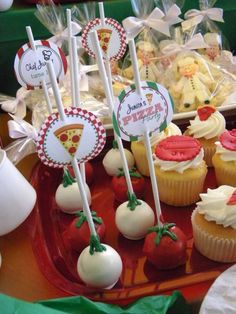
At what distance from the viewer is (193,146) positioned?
1140 millimetres

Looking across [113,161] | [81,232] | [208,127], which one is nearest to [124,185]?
[113,161]

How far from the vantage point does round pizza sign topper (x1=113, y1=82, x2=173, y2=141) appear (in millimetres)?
787

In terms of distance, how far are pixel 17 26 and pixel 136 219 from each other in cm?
92

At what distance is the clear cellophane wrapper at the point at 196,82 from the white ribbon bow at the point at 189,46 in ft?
0.06

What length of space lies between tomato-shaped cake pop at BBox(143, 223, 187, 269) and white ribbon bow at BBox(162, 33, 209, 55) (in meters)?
0.86

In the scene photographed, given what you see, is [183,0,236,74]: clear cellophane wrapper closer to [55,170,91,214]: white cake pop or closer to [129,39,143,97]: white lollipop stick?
[55,170,91,214]: white cake pop

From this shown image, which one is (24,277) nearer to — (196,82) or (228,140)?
(228,140)

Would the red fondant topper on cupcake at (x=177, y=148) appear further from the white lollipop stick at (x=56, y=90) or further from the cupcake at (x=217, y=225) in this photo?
the white lollipop stick at (x=56, y=90)

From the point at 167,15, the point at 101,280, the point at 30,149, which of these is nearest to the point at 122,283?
the point at 101,280

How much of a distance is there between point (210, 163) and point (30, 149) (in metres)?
0.55

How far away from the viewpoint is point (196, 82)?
1.49 metres

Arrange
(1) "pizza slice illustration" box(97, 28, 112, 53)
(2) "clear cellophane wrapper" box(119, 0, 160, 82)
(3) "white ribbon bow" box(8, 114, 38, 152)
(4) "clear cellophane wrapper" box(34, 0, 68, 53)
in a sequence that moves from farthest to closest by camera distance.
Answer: (2) "clear cellophane wrapper" box(119, 0, 160, 82), (4) "clear cellophane wrapper" box(34, 0, 68, 53), (3) "white ribbon bow" box(8, 114, 38, 152), (1) "pizza slice illustration" box(97, 28, 112, 53)

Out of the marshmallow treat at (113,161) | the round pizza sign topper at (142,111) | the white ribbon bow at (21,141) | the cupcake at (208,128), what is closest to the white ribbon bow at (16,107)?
the white ribbon bow at (21,141)

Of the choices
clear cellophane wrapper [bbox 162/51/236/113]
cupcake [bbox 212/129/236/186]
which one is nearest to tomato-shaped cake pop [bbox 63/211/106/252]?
cupcake [bbox 212/129/236/186]
